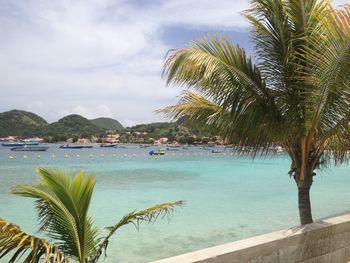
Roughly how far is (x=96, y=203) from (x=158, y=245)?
987cm

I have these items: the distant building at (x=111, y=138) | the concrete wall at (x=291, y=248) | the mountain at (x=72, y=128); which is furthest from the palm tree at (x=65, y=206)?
the mountain at (x=72, y=128)

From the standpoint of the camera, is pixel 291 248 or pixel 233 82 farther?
pixel 233 82

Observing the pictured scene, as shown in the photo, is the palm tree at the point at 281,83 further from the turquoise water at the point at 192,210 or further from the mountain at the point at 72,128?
the mountain at the point at 72,128

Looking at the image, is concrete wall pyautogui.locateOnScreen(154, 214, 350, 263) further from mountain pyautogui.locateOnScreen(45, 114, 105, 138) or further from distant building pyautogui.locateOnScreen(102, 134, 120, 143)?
mountain pyautogui.locateOnScreen(45, 114, 105, 138)

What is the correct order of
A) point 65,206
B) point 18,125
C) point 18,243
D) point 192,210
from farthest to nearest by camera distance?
point 18,125, point 192,210, point 65,206, point 18,243

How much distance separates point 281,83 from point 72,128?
165036 millimetres

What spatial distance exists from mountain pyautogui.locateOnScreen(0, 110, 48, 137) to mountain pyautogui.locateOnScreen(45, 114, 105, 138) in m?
4.34

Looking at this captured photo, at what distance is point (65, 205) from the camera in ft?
13.8

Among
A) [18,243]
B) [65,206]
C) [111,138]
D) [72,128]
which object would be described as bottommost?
[18,243]

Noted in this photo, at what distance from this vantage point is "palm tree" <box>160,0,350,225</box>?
5172 mm

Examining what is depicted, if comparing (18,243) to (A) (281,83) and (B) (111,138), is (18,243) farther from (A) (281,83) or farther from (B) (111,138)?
(B) (111,138)

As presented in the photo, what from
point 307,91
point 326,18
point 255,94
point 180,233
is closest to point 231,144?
point 255,94

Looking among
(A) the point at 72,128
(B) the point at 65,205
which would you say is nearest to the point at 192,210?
(B) the point at 65,205

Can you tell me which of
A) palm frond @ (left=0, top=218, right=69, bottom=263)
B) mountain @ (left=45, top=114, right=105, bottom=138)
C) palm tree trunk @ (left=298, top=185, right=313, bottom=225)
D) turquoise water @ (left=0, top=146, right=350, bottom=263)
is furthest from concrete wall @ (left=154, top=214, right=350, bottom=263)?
mountain @ (left=45, top=114, right=105, bottom=138)
